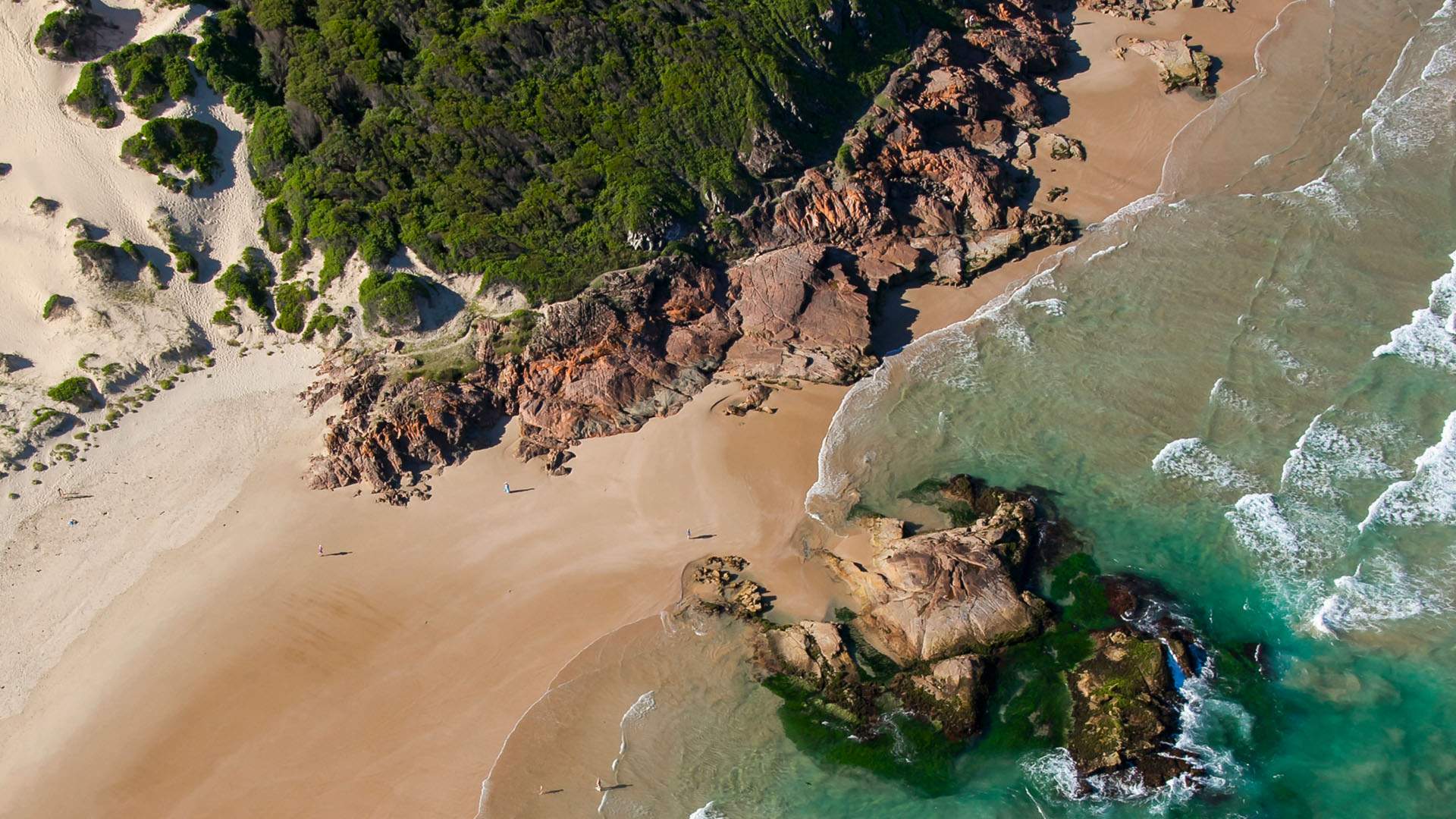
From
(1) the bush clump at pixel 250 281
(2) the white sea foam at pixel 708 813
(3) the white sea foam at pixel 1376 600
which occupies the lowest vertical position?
(2) the white sea foam at pixel 708 813

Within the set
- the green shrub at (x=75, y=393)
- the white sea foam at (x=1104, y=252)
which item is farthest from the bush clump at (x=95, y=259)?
the white sea foam at (x=1104, y=252)

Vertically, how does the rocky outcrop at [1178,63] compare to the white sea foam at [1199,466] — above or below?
above

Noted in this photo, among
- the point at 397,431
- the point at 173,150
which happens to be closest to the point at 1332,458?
the point at 397,431

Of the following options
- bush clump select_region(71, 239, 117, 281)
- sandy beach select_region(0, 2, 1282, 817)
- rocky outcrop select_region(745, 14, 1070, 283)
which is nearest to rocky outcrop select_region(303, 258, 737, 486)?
sandy beach select_region(0, 2, 1282, 817)

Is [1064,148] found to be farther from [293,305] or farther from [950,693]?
[293,305]

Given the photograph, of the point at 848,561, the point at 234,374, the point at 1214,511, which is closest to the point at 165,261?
the point at 234,374

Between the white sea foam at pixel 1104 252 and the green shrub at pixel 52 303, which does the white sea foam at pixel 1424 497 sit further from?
the green shrub at pixel 52 303
